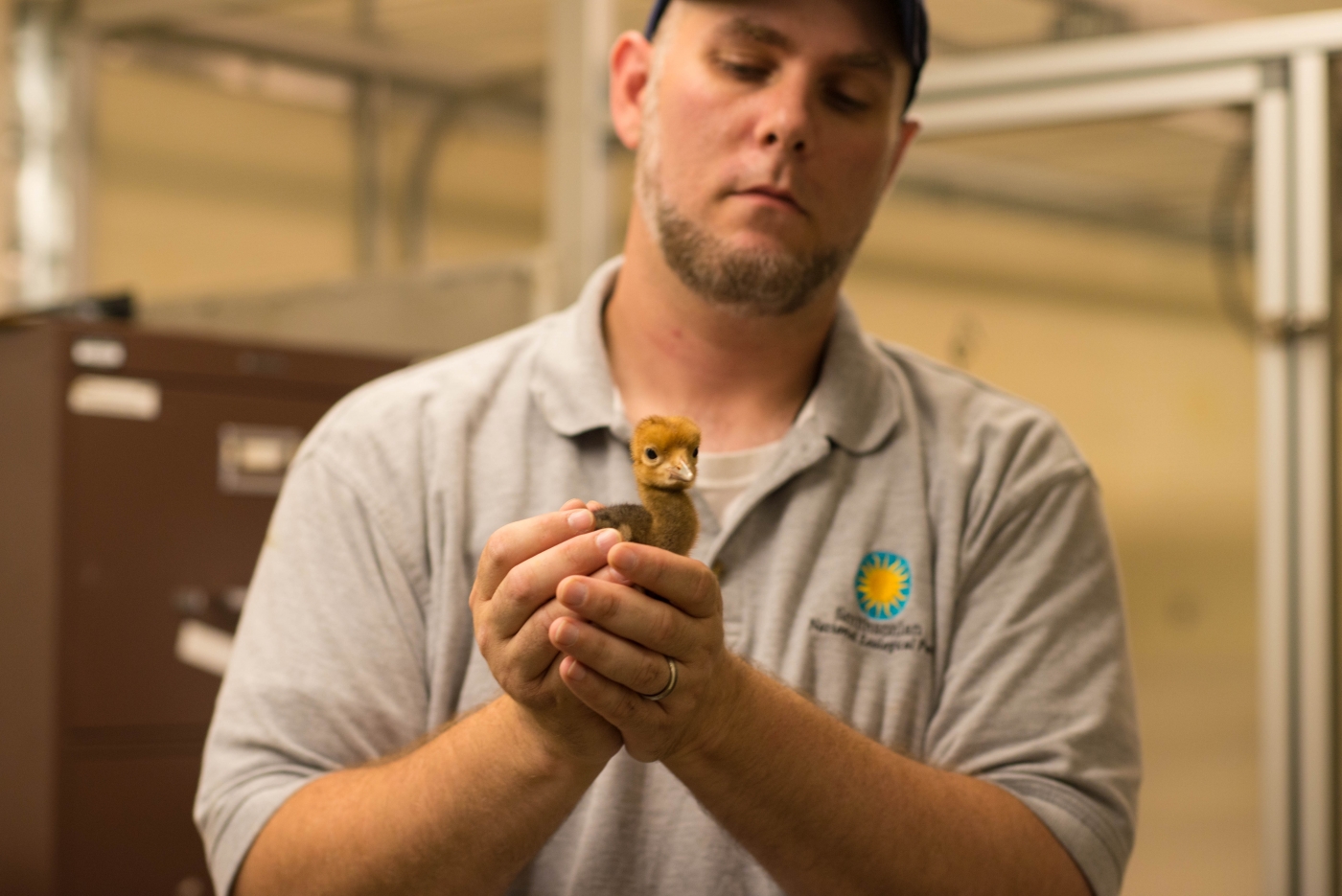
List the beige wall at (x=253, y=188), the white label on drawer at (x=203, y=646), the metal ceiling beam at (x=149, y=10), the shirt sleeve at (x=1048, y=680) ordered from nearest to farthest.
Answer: the shirt sleeve at (x=1048, y=680), the white label on drawer at (x=203, y=646), the metal ceiling beam at (x=149, y=10), the beige wall at (x=253, y=188)

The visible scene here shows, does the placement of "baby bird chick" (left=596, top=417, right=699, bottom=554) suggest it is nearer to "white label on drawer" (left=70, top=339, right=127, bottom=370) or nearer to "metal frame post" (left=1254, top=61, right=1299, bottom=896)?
"white label on drawer" (left=70, top=339, right=127, bottom=370)

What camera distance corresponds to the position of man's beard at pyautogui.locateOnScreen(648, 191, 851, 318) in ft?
4.26

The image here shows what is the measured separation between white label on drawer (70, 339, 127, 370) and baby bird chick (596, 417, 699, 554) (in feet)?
4.51

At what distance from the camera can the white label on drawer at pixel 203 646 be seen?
2.12 m

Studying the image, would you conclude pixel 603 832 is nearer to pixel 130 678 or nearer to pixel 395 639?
pixel 395 639

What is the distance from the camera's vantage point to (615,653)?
3.04ft

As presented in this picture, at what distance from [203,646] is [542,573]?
1.38m

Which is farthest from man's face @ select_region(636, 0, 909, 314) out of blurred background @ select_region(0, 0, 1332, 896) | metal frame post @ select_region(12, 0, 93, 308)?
metal frame post @ select_region(12, 0, 93, 308)

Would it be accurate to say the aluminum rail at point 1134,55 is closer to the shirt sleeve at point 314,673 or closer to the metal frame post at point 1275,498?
the metal frame post at point 1275,498

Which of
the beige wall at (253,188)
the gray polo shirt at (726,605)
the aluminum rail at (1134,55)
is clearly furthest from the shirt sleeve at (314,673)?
the beige wall at (253,188)

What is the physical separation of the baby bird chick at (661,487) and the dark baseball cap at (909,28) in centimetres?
65

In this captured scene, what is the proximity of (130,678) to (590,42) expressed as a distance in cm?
152

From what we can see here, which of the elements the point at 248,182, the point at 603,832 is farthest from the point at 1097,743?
the point at 248,182

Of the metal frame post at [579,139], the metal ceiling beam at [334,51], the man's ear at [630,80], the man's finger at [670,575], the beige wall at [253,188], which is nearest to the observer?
the man's finger at [670,575]
